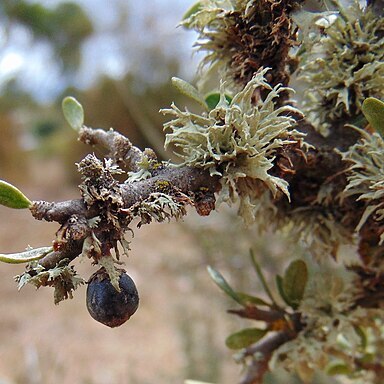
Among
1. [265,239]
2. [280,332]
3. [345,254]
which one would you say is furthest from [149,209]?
[265,239]

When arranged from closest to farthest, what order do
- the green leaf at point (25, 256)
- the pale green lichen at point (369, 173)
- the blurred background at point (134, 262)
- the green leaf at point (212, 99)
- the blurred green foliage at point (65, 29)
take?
the green leaf at point (25, 256), the pale green lichen at point (369, 173), the green leaf at point (212, 99), the blurred background at point (134, 262), the blurred green foliage at point (65, 29)

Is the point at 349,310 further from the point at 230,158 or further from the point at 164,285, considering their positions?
the point at 164,285

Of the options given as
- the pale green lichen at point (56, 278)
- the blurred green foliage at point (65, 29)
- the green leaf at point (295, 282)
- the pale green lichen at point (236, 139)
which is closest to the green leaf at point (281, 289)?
the green leaf at point (295, 282)

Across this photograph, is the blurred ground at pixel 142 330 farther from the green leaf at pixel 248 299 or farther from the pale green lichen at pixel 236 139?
the pale green lichen at pixel 236 139

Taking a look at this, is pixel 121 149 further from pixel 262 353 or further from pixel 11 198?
pixel 262 353

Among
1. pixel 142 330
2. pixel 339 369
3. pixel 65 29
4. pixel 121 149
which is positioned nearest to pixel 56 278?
pixel 121 149

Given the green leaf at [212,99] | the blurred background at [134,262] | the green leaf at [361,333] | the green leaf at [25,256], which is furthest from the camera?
the blurred background at [134,262]
